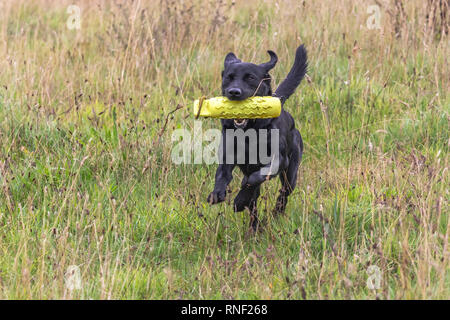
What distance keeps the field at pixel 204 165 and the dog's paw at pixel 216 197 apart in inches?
4.3

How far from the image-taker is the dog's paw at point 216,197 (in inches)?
154

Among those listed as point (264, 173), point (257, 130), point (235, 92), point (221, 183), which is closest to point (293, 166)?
point (257, 130)

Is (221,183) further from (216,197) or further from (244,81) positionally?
(244,81)

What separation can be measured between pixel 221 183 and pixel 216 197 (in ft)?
0.55

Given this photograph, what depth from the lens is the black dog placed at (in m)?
4.06

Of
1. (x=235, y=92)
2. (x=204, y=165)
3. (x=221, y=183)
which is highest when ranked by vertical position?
(x=235, y=92)

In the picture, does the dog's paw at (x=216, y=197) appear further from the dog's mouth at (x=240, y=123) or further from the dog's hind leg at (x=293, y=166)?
the dog's hind leg at (x=293, y=166)

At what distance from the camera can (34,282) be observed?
3383mm

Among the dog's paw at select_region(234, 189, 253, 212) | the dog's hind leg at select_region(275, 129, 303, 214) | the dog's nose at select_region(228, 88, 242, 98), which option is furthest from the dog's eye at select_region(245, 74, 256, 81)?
the dog's paw at select_region(234, 189, 253, 212)

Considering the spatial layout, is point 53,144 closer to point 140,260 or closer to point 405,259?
point 140,260

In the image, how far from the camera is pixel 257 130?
430 centimetres

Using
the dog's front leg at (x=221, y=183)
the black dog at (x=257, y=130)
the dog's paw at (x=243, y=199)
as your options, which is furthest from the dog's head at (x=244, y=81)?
the dog's paw at (x=243, y=199)

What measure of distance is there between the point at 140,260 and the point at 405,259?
1528 millimetres
